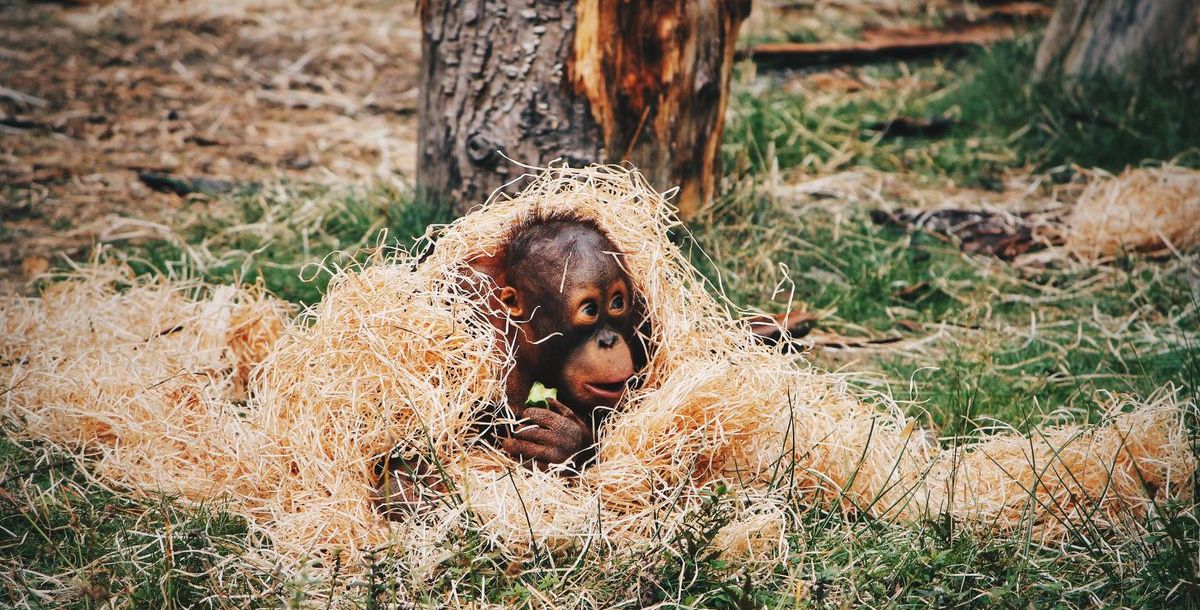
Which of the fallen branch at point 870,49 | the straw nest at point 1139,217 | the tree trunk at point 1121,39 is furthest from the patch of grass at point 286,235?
the tree trunk at point 1121,39

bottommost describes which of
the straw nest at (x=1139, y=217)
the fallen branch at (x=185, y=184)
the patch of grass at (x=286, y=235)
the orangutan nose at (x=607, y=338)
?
the fallen branch at (x=185, y=184)

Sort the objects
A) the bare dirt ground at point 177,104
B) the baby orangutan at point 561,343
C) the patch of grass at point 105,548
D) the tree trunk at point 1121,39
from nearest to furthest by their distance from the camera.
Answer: the patch of grass at point 105,548 → the baby orangutan at point 561,343 → the bare dirt ground at point 177,104 → the tree trunk at point 1121,39

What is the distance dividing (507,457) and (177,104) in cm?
485

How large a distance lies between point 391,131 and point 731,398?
4301 millimetres

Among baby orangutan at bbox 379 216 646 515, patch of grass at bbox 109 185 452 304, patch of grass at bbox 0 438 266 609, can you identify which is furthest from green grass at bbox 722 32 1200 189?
patch of grass at bbox 0 438 266 609

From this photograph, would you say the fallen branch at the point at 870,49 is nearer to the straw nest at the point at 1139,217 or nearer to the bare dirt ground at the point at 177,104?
the straw nest at the point at 1139,217

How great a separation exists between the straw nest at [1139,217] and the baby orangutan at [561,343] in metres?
3.08

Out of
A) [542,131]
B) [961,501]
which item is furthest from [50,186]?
[961,501]

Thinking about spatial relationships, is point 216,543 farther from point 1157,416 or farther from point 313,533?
point 1157,416

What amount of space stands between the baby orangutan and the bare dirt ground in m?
2.68

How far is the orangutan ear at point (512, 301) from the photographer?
10.4 feet

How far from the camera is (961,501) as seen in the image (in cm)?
308

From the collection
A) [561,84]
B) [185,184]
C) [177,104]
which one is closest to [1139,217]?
[561,84]

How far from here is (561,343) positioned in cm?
310
